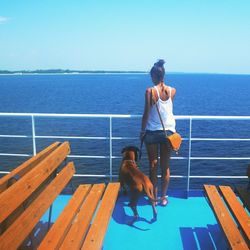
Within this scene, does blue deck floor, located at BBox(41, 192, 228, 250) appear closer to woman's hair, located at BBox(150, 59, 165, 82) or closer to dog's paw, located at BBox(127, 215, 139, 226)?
dog's paw, located at BBox(127, 215, 139, 226)

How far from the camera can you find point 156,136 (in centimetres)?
384

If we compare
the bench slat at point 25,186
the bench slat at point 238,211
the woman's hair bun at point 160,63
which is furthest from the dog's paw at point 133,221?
the woman's hair bun at point 160,63

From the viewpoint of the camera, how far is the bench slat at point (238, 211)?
2587 millimetres

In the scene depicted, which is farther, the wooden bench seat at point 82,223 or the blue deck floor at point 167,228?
the blue deck floor at point 167,228

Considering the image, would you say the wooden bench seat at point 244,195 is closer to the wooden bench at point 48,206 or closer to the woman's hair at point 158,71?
the wooden bench at point 48,206

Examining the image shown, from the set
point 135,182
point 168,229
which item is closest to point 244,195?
point 168,229

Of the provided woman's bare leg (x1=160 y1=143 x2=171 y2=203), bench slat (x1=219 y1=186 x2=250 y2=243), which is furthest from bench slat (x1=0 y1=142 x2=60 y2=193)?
bench slat (x1=219 y1=186 x2=250 y2=243)

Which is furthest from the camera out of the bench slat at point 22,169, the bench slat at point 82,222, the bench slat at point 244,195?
the bench slat at point 244,195

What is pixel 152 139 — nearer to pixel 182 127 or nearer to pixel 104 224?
pixel 104 224

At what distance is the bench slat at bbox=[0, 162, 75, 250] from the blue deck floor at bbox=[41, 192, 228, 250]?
802mm

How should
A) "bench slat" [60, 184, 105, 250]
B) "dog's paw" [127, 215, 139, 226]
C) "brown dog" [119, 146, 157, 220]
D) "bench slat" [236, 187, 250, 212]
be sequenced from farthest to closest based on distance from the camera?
"dog's paw" [127, 215, 139, 226]
"brown dog" [119, 146, 157, 220]
"bench slat" [236, 187, 250, 212]
"bench slat" [60, 184, 105, 250]

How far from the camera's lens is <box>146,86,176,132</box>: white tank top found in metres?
3.75

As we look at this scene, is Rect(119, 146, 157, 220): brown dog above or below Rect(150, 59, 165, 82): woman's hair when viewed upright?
below

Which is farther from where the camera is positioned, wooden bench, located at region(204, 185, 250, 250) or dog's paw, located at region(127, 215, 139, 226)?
dog's paw, located at region(127, 215, 139, 226)
